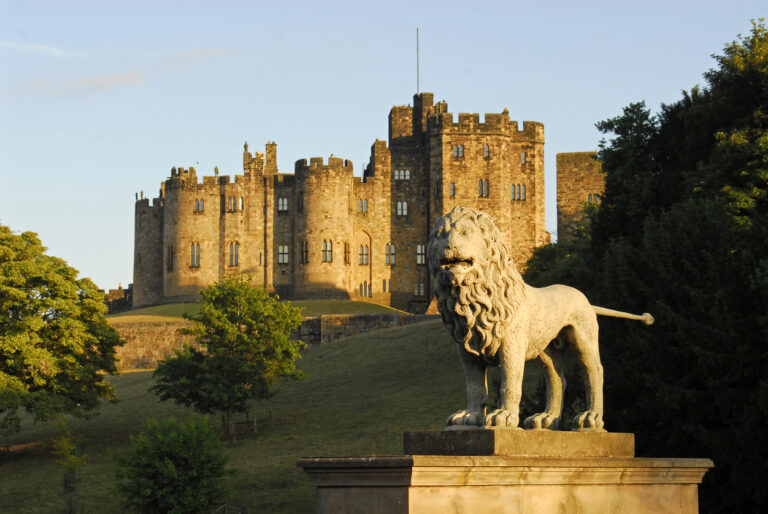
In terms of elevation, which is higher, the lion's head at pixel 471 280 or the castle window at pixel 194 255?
the castle window at pixel 194 255

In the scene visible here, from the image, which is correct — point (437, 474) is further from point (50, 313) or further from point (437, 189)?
point (437, 189)

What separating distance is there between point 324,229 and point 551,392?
90.4m

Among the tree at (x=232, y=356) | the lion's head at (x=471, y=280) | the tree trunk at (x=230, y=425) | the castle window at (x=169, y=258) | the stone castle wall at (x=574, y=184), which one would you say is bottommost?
the tree trunk at (x=230, y=425)

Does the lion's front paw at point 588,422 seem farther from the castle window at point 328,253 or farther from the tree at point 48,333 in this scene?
the castle window at point 328,253

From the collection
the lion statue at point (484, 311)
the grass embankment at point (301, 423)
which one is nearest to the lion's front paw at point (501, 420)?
the lion statue at point (484, 311)

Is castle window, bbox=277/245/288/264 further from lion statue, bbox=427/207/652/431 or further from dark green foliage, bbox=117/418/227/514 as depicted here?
lion statue, bbox=427/207/652/431

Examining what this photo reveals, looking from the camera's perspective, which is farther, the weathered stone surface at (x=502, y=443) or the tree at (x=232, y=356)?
the tree at (x=232, y=356)

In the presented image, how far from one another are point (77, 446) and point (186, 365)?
20.6 feet

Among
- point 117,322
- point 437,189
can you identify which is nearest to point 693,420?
point 117,322

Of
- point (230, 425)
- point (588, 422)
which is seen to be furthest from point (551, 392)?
point (230, 425)

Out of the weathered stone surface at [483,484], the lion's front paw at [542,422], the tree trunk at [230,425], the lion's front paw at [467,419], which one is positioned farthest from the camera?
the tree trunk at [230,425]

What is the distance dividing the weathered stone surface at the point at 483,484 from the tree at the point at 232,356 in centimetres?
4047

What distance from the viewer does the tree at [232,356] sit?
176ft

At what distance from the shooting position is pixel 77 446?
175 ft
